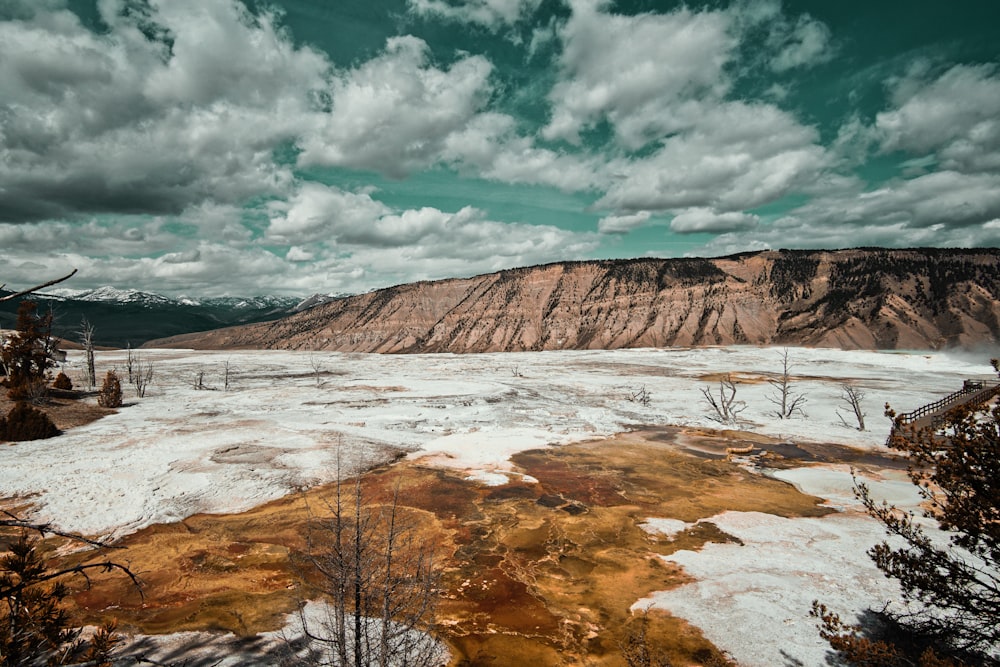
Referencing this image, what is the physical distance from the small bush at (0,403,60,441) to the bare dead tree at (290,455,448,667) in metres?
17.5

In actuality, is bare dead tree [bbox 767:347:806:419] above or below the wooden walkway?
below

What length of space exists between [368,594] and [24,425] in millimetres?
26802

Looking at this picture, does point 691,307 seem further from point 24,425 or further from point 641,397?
point 24,425

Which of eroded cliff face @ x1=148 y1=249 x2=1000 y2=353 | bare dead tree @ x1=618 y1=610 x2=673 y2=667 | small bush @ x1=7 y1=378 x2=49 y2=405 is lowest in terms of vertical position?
bare dead tree @ x1=618 y1=610 x2=673 y2=667

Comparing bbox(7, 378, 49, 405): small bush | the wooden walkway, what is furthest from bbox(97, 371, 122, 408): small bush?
the wooden walkway

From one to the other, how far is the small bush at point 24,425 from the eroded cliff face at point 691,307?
122 meters

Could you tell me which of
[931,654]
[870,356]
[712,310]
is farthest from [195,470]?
[712,310]

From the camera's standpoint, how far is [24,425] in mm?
23484

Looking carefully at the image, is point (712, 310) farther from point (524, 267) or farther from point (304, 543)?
point (304, 543)

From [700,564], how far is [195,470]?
18875 millimetres

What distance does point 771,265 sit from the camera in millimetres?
145875

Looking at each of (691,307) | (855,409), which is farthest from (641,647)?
(691,307)

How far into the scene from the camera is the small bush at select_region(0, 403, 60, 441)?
912 inches

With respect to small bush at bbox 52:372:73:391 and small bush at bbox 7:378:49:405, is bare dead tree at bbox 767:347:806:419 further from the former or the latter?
small bush at bbox 52:372:73:391
